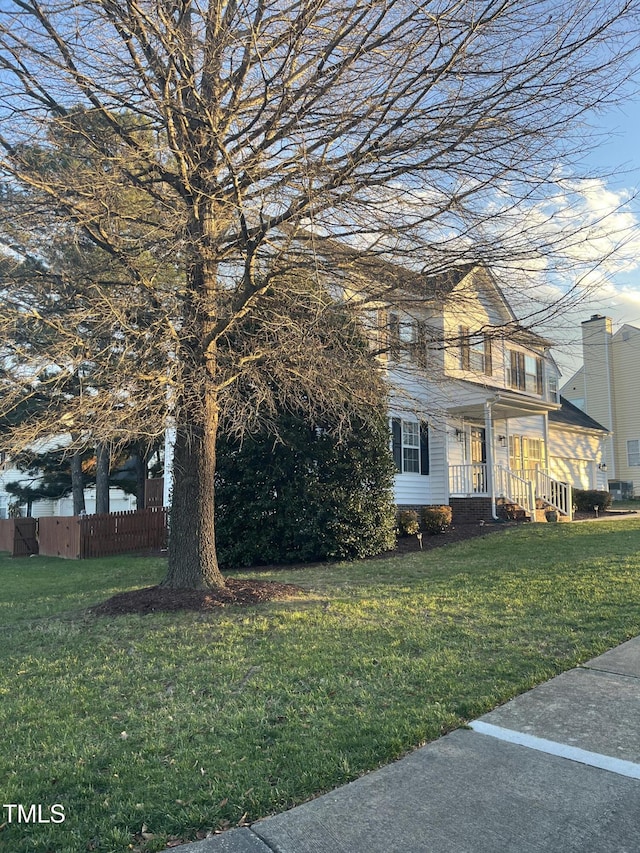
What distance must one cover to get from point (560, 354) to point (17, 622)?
7.96 m

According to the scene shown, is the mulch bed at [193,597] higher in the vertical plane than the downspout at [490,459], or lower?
lower

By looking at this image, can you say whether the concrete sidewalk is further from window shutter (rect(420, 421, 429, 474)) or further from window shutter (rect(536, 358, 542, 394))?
window shutter (rect(536, 358, 542, 394))

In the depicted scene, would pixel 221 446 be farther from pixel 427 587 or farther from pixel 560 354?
pixel 560 354

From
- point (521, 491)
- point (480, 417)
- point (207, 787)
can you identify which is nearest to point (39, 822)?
point (207, 787)

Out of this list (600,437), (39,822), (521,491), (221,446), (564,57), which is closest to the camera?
(39,822)

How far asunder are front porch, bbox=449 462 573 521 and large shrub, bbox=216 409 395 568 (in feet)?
20.1

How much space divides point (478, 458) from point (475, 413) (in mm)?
1738

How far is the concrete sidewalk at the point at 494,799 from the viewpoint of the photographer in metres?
2.89

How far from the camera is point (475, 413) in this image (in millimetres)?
19547

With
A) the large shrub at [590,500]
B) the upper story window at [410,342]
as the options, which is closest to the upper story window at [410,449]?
the large shrub at [590,500]

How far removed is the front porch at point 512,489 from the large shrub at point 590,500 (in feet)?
11.8

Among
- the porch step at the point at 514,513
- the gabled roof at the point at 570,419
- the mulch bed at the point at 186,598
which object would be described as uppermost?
the gabled roof at the point at 570,419

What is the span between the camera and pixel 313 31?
6824mm

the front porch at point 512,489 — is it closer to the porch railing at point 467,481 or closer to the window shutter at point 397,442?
the porch railing at point 467,481
